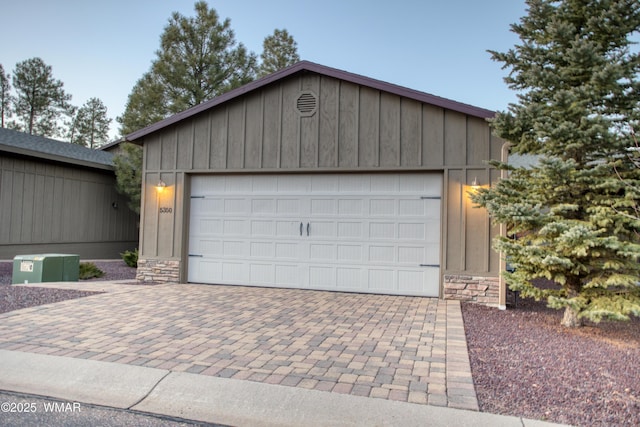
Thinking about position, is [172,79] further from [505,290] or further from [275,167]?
[505,290]

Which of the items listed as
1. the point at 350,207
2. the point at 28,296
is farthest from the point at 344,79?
the point at 28,296

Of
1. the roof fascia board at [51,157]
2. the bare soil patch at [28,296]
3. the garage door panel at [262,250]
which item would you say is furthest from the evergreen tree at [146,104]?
the garage door panel at [262,250]

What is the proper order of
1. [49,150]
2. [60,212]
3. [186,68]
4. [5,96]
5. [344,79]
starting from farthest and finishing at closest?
[5,96] → [186,68] → [60,212] → [49,150] → [344,79]

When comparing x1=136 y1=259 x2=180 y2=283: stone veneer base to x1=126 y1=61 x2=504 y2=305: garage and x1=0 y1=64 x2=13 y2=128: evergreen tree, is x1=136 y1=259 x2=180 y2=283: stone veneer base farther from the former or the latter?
x1=0 y1=64 x2=13 y2=128: evergreen tree

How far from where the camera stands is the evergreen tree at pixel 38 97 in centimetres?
2544

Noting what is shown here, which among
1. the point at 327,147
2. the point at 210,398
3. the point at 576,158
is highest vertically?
the point at 327,147

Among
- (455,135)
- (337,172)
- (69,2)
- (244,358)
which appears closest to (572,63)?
(455,135)

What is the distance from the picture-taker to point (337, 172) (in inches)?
304

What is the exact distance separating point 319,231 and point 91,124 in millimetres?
29451

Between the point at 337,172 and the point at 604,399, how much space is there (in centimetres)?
550

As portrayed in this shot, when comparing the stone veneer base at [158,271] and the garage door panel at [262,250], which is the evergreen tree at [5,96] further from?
the garage door panel at [262,250]

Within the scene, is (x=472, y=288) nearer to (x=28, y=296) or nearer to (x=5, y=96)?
(x=28, y=296)

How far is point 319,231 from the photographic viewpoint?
7812 mm

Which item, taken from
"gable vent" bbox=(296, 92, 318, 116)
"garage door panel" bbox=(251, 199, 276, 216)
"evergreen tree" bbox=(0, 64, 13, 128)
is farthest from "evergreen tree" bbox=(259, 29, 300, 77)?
"evergreen tree" bbox=(0, 64, 13, 128)
